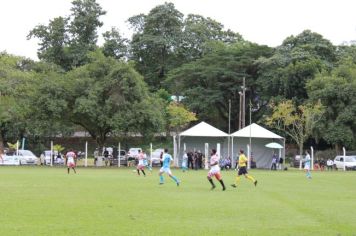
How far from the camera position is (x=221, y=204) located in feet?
57.1

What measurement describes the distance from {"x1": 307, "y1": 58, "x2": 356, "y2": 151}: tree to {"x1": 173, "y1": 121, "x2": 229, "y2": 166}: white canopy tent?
47.1ft

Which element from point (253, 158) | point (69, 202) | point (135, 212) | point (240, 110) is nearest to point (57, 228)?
point (135, 212)

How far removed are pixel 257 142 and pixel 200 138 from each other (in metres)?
5.22

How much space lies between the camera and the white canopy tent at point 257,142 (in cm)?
5181

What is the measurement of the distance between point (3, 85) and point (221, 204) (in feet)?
163

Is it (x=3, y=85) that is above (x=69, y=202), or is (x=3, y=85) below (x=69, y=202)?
above

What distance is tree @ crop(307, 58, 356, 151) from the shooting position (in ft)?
201

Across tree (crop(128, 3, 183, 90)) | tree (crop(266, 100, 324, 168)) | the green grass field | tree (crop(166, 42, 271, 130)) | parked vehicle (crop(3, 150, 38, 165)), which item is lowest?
the green grass field

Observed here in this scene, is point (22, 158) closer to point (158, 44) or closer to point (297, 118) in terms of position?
point (297, 118)

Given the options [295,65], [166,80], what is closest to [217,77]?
[166,80]

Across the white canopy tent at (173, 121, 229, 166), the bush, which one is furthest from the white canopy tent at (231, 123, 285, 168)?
the bush

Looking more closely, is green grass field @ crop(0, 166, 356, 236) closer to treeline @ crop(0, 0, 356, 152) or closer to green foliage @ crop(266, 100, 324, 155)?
treeline @ crop(0, 0, 356, 152)

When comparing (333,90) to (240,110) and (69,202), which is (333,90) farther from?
(69,202)

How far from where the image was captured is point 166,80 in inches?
2960
